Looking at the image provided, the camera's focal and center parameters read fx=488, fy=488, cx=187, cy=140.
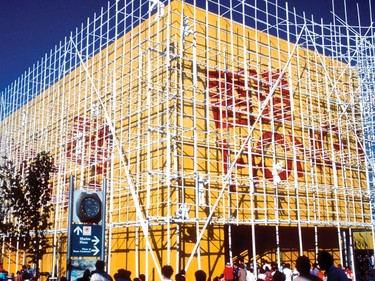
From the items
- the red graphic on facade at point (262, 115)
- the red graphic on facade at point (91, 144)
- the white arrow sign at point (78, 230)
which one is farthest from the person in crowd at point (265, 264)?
the white arrow sign at point (78, 230)

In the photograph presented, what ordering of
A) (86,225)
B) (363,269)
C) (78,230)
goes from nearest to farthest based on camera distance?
(78,230) < (86,225) < (363,269)

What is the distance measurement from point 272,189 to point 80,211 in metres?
10.5

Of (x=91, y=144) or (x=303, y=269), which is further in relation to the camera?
(x=91, y=144)

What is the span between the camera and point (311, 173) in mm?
18625

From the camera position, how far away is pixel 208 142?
15953 mm

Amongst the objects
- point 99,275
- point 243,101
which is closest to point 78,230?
point 99,275

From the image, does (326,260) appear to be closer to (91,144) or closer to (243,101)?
(243,101)

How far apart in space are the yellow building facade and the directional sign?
5.03 m

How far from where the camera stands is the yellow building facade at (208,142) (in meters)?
15.3

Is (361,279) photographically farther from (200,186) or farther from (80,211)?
(80,211)

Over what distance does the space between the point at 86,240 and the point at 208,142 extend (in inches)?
311

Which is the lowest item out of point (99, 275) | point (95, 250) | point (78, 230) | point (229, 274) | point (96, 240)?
point (229, 274)

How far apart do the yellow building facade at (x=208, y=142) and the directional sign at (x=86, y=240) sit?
503 cm

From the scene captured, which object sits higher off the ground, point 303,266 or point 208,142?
point 208,142
